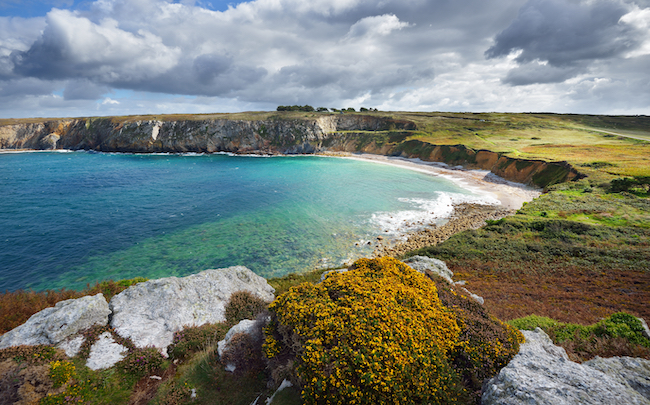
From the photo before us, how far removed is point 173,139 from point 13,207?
297 ft

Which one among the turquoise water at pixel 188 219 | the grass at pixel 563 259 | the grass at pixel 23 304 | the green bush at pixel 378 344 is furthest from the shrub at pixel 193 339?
the grass at pixel 563 259

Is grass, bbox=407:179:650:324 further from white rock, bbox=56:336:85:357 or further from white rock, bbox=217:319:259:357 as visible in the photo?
white rock, bbox=56:336:85:357

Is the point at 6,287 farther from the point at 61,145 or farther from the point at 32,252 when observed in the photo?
the point at 61,145

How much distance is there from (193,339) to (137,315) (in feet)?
11.0

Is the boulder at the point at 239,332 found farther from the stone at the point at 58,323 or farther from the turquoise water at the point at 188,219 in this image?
the turquoise water at the point at 188,219

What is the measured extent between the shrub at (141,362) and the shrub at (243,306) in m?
3.56

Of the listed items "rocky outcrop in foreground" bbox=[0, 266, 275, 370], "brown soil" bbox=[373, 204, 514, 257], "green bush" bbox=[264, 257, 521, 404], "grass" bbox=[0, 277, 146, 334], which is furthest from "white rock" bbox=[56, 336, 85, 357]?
"brown soil" bbox=[373, 204, 514, 257]

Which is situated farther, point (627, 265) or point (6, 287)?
point (6, 287)

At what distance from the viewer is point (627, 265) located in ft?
63.3

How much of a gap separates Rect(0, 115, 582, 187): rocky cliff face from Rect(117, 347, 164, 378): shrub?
10348cm

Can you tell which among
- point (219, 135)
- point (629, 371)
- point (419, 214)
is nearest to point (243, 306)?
point (629, 371)

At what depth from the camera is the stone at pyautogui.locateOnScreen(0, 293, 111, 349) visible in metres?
10.2

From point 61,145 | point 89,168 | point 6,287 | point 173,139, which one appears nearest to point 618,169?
point 6,287

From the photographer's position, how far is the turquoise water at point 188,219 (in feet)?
86.8
